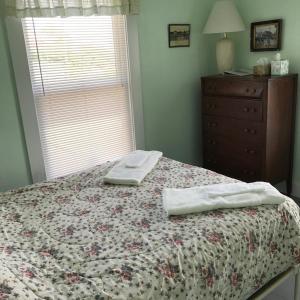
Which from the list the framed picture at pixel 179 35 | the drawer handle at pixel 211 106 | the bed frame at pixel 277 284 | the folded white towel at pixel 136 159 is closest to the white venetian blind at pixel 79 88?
the framed picture at pixel 179 35

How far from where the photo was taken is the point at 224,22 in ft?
9.71

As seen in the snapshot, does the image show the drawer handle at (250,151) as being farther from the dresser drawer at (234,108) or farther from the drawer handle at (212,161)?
the drawer handle at (212,161)

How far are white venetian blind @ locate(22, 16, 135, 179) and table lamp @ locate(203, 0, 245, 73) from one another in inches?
33.8

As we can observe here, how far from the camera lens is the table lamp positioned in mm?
2957

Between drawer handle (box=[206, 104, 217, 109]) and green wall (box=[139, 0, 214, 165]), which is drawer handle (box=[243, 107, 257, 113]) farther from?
green wall (box=[139, 0, 214, 165])

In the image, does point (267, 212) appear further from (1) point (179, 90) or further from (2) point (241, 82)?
(1) point (179, 90)

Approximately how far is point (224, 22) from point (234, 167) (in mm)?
1358

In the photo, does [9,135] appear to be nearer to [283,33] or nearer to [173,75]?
[173,75]

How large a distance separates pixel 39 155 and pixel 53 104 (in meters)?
0.43

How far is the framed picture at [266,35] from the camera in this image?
114 inches

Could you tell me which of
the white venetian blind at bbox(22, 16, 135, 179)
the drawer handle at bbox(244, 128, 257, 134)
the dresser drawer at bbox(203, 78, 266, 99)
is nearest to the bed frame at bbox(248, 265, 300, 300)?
the drawer handle at bbox(244, 128, 257, 134)

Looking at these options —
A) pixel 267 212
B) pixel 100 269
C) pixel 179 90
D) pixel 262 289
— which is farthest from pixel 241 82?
pixel 100 269

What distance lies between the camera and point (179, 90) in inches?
129

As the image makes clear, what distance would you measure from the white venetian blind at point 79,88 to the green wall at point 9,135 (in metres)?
0.16
